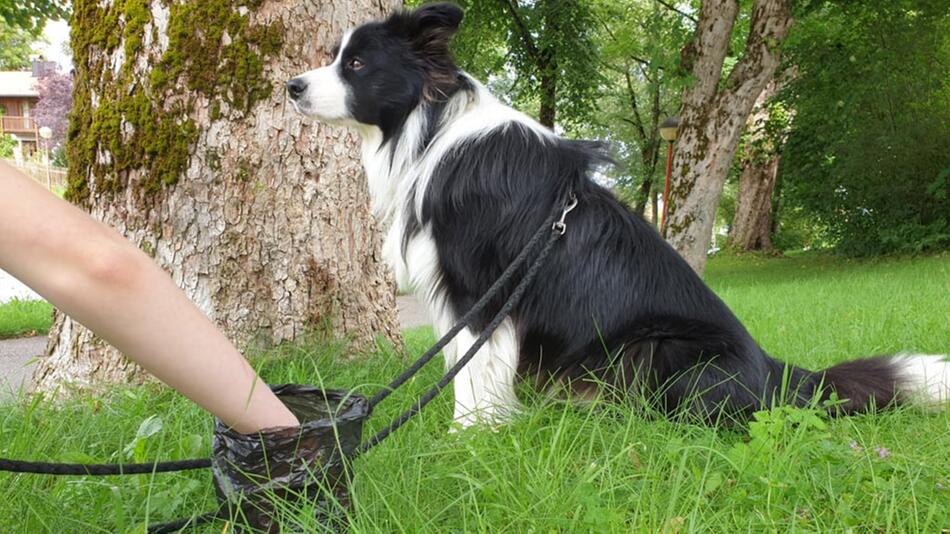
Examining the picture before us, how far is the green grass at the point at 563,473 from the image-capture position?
1.66m

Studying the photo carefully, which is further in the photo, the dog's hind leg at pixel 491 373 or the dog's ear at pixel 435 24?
the dog's ear at pixel 435 24

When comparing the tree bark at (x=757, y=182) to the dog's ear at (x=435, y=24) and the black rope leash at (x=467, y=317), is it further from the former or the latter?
the black rope leash at (x=467, y=317)

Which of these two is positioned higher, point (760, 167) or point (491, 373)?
point (760, 167)

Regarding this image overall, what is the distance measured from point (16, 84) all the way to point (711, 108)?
59152 millimetres

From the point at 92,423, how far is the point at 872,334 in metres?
4.24

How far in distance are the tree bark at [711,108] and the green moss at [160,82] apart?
7932 millimetres

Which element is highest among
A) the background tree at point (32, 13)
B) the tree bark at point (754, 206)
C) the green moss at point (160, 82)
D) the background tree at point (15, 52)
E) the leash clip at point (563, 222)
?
the background tree at point (15, 52)

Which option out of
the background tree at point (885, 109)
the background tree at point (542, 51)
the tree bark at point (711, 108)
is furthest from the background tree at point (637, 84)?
the background tree at point (885, 109)

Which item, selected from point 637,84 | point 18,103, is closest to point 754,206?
point 637,84

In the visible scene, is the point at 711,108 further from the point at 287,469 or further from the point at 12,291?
the point at 12,291

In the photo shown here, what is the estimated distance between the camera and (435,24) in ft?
9.51

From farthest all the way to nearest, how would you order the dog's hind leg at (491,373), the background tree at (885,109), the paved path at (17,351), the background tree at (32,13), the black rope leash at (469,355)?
→ the background tree at (885,109)
the background tree at (32,13)
the paved path at (17,351)
the dog's hind leg at (491,373)
the black rope leash at (469,355)

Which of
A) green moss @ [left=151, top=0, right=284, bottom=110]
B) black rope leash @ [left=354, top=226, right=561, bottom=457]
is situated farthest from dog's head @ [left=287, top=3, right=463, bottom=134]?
black rope leash @ [left=354, top=226, right=561, bottom=457]

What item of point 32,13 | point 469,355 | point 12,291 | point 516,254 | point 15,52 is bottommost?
point 12,291
